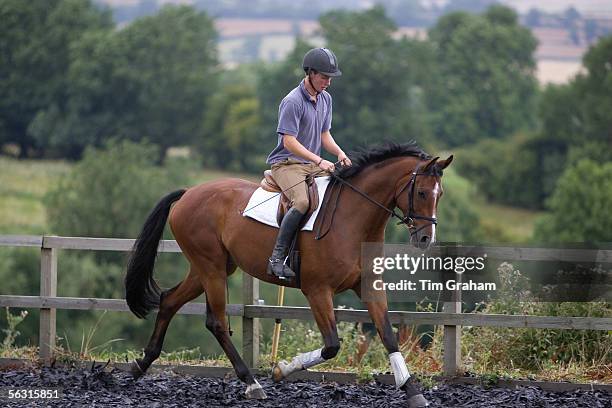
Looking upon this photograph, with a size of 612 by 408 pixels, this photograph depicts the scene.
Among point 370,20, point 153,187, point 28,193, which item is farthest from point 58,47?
point 153,187

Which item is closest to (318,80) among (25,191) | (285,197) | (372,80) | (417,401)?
(285,197)

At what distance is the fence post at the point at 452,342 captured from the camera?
880 cm

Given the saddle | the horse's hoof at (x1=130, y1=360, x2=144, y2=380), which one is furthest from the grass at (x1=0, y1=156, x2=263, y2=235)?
the saddle

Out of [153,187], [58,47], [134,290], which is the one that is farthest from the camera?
[58,47]

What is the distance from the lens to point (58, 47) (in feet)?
264

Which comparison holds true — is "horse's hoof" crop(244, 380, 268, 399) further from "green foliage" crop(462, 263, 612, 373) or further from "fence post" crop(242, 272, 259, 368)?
"green foliage" crop(462, 263, 612, 373)

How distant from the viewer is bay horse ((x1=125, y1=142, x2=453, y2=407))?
7.68 meters

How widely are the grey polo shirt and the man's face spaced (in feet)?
0.30

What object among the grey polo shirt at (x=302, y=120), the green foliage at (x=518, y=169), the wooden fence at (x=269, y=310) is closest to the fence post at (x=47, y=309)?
the wooden fence at (x=269, y=310)

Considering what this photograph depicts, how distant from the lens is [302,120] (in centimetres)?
827

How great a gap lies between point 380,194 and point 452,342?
1.72m

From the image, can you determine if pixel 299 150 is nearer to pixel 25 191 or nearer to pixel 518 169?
pixel 25 191

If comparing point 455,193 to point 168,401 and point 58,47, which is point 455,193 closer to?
point 58,47

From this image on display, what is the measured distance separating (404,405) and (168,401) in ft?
6.17
